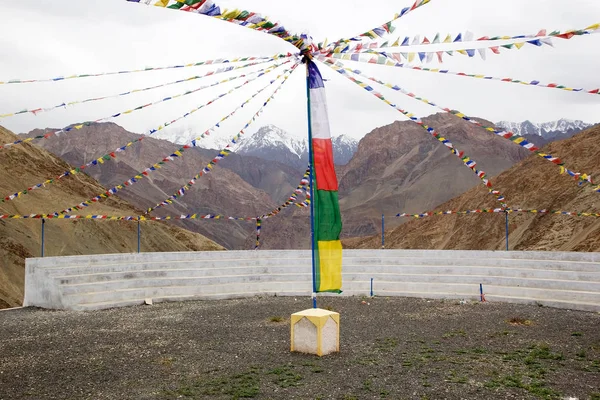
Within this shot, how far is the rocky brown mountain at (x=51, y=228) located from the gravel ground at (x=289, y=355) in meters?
14.0

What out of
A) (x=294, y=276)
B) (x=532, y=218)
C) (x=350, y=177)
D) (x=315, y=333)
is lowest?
(x=294, y=276)

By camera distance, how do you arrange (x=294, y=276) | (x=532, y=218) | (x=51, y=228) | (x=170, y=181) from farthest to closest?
(x=170, y=181), (x=532, y=218), (x=51, y=228), (x=294, y=276)

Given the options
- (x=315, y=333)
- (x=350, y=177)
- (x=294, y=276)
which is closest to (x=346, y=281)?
(x=294, y=276)

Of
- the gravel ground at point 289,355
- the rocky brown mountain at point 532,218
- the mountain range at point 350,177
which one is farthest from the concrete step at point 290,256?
the mountain range at point 350,177

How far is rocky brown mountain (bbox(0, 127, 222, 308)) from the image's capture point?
1310 inches

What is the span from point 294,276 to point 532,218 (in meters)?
27.0

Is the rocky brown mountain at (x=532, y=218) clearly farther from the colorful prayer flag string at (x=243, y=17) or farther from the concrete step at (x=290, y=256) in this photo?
the colorful prayer flag string at (x=243, y=17)

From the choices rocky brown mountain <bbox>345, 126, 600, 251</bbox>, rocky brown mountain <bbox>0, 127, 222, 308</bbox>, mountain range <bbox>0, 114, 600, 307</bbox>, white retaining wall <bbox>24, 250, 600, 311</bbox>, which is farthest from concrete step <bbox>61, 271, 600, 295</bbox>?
rocky brown mountain <bbox>345, 126, 600, 251</bbox>

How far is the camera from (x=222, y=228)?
346 ft

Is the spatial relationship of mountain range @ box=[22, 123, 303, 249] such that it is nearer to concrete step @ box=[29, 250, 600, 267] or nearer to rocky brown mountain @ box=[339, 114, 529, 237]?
rocky brown mountain @ box=[339, 114, 529, 237]

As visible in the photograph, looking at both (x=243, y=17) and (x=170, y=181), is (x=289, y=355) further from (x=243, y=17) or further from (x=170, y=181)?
(x=170, y=181)

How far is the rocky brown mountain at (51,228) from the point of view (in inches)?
1310

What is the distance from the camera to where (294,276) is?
66.0 ft

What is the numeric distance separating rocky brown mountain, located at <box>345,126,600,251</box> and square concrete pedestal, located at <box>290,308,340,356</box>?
21.8m
